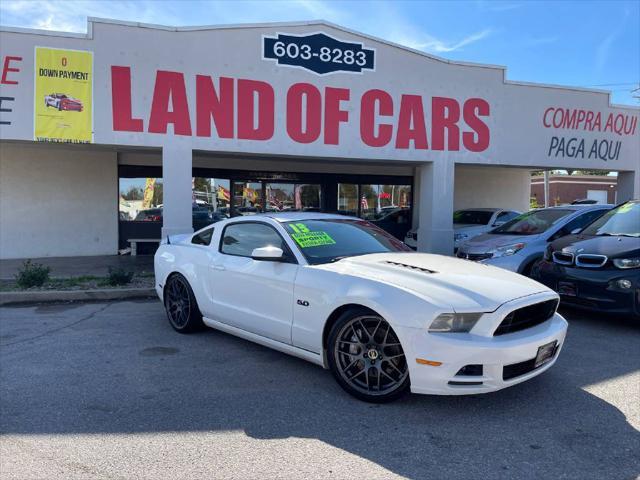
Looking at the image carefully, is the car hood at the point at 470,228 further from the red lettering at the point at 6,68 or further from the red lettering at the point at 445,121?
the red lettering at the point at 6,68

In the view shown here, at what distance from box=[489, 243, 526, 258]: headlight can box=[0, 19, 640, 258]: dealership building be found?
3.84m

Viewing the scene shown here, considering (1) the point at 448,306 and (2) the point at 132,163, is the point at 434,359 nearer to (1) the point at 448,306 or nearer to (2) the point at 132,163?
(1) the point at 448,306

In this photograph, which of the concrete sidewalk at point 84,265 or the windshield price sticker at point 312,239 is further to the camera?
the concrete sidewalk at point 84,265

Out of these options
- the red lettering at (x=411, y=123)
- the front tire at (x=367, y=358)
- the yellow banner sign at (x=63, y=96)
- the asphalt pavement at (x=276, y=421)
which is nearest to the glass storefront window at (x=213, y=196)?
the yellow banner sign at (x=63, y=96)

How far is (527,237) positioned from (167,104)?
7186 mm

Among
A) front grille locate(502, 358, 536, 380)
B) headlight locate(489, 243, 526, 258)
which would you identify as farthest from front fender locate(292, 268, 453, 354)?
headlight locate(489, 243, 526, 258)

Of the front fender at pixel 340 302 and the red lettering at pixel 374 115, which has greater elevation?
the red lettering at pixel 374 115

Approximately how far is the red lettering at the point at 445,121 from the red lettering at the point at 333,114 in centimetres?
225

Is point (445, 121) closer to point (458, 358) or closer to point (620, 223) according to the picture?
point (620, 223)

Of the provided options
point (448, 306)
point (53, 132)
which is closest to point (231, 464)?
point (448, 306)

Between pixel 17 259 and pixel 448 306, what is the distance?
11.8 meters

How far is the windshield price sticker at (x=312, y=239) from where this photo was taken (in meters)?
4.79

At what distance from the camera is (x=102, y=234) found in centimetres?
1310

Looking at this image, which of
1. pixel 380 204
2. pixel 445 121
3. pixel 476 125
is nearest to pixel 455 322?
pixel 445 121
